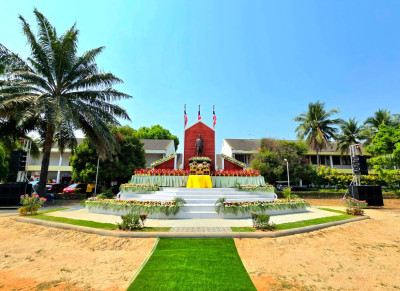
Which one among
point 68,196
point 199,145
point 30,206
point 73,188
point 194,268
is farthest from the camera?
point 73,188

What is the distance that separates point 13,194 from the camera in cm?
1320

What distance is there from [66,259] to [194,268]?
3.58 meters

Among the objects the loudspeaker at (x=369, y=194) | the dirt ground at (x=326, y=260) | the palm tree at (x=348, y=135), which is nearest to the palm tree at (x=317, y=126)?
the palm tree at (x=348, y=135)

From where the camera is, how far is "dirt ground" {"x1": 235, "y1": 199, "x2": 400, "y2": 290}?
418cm

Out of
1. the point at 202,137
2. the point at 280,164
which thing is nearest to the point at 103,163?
the point at 202,137

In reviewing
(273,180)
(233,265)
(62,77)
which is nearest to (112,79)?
(62,77)

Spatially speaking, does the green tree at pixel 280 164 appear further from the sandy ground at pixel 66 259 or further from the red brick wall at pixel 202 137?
the sandy ground at pixel 66 259

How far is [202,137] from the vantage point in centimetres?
2098

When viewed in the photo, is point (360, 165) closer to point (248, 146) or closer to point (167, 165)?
point (167, 165)

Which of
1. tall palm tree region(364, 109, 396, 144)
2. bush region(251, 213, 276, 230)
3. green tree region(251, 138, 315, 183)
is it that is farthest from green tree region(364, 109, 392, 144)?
bush region(251, 213, 276, 230)

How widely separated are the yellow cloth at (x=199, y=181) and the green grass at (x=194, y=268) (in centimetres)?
819

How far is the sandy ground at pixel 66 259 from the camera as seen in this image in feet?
13.5

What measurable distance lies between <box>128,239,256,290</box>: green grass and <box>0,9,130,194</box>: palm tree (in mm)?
10706

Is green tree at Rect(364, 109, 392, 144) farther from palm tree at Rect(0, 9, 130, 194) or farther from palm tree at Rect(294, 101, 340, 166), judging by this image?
palm tree at Rect(0, 9, 130, 194)
